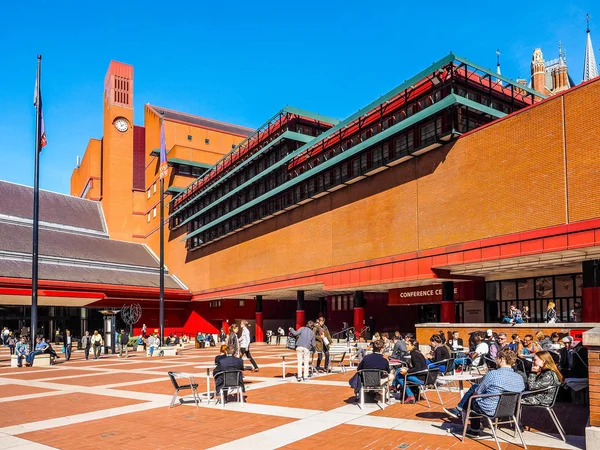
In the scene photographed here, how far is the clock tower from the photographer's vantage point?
69.9m

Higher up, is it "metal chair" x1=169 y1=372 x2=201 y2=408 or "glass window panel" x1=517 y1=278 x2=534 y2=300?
"glass window panel" x1=517 y1=278 x2=534 y2=300

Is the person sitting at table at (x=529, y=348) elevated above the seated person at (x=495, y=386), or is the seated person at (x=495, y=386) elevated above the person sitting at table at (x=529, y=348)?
the seated person at (x=495, y=386)

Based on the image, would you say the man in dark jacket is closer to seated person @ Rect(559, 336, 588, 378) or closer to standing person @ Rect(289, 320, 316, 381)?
standing person @ Rect(289, 320, 316, 381)

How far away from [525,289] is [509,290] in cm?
94

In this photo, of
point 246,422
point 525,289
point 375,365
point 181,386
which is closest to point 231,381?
point 181,386

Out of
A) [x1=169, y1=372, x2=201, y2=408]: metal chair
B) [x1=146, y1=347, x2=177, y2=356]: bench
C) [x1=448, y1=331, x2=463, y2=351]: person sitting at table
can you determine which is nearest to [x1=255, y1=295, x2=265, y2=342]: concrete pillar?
[x1=146, y1=347, x2=177, y2=356]: bench

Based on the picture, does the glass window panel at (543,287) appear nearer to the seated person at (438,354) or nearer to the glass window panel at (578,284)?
the glass window panel at (578,284)

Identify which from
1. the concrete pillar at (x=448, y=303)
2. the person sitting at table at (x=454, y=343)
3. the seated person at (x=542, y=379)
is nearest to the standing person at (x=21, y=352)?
the person sitting at table at (x=454, y=343)

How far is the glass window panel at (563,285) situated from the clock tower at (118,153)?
177 feet

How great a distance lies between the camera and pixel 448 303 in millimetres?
29328

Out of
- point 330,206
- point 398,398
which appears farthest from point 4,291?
point 398,398

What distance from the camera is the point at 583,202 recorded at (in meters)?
21.4

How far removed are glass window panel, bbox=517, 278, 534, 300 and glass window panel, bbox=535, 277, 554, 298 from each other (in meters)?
0.39

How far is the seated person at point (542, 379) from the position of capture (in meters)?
8.14
